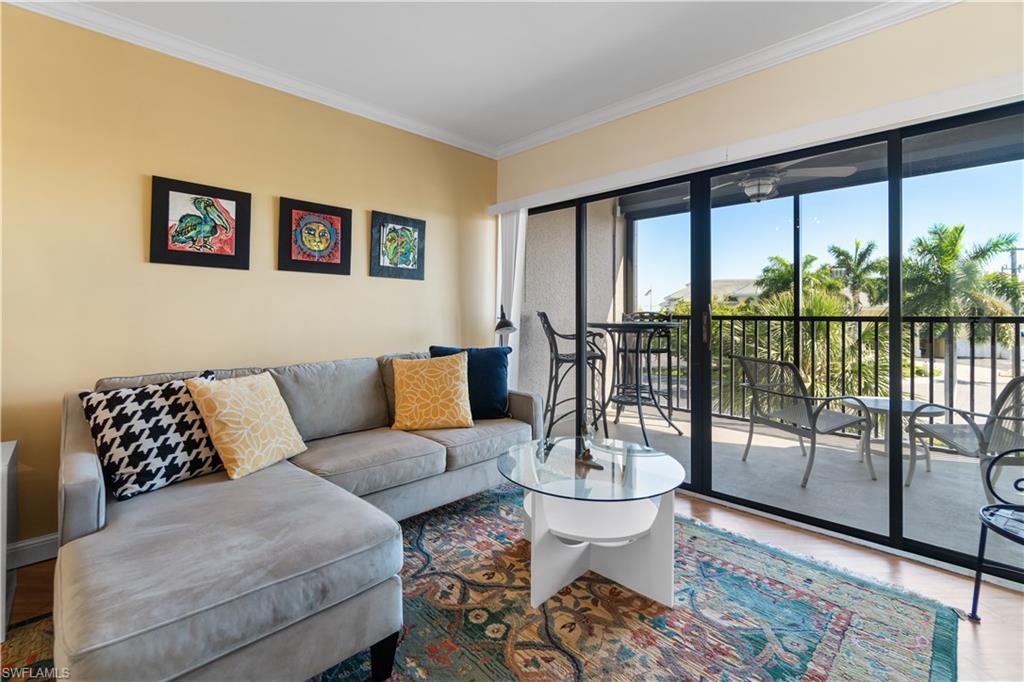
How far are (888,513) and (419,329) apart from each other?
312 centimetres

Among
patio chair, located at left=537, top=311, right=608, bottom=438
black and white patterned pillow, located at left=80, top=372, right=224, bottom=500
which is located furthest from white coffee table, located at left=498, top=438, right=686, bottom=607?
patio chair, located at left=537, top=311, right=608, bottom=438

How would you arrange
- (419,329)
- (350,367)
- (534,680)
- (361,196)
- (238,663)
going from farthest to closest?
(419,329) < (361,196) < (350,367) < (534,680) < (238,663)

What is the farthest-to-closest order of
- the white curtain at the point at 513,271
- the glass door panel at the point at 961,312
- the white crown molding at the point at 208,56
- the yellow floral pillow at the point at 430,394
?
the white curtain at the point at 513,271
the yellow floral pillow at the point at 430,394
the white crown molding at the point at 208,56
the glass door panel at the point at 961,312

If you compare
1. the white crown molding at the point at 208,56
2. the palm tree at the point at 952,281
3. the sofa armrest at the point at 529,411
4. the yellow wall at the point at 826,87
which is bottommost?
the sofa armrest at the point at 529,411

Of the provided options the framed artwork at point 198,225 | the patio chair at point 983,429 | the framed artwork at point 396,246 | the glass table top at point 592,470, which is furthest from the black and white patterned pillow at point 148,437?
the patio chair at point 983,429

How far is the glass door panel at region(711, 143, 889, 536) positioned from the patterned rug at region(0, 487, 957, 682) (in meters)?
0.64

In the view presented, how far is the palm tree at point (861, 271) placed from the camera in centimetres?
232

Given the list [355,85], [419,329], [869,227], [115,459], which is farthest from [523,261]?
[115,459]

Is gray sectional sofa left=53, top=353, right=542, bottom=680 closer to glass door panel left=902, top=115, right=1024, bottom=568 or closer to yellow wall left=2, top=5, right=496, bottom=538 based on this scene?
yellow wall left=2, top=5, right=496, bottom=538

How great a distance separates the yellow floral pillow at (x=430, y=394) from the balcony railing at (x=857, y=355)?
139cm

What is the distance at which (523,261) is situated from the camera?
12.9 feet

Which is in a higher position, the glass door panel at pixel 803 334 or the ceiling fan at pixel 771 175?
the ceiling fan at pixel 771 175

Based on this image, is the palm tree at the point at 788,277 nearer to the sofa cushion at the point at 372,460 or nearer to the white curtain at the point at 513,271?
the white curtain at the point at 513,271

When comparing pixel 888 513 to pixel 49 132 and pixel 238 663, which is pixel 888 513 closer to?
pixel 238 663
